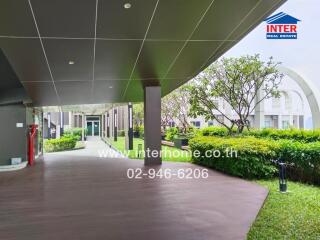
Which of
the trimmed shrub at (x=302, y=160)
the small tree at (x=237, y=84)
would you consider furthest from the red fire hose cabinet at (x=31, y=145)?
the trimmed shrub at (x=302, y=160)

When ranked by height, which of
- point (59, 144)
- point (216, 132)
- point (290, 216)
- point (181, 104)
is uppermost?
point (181, 104)

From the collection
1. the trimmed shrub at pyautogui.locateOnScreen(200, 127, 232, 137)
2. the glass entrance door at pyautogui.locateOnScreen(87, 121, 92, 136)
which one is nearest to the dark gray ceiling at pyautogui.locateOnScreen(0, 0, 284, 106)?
the trimmed shrub at pyautogui.locateOnScreen(200, 127, 232, 137)

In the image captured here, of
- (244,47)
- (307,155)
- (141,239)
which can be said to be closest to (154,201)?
(141,239)

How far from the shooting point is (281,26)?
45.6ft

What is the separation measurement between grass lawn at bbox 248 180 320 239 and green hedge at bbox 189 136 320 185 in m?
0.74

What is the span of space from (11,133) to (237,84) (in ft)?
29.9

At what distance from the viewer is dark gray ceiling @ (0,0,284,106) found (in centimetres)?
441

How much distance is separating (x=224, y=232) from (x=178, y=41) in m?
3.89

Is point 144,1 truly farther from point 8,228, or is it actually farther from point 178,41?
point 8,228

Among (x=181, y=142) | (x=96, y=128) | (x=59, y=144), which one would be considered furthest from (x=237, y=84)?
(x=96, y=128)

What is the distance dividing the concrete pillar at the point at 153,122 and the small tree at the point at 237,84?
309 cm

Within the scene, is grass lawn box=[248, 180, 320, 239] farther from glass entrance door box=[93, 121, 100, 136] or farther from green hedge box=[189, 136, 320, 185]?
glass entrance door box=[93, 121, 100, 136]

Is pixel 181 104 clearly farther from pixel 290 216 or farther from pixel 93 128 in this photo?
pixel 290 216

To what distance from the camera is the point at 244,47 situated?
53.0 feet
